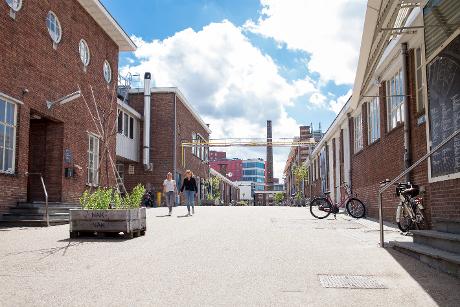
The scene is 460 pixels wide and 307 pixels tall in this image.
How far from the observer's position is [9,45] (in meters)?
12.4

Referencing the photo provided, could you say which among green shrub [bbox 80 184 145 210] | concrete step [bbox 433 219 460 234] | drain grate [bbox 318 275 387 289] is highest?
green shrub [bbox 80 184 145 210]

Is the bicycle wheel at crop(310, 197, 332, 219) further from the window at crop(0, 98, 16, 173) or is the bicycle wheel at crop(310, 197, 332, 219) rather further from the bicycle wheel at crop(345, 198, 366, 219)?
the window at crop(0, 98, 16, 173)

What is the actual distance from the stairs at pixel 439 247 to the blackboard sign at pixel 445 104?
794 mm

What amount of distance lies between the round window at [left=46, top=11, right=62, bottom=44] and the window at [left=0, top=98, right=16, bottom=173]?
10.8 feet

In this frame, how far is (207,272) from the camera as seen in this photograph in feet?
18.1

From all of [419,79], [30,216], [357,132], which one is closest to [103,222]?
[30,216]

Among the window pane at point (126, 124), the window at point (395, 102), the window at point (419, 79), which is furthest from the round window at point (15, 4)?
the window pane at point (126, 124)

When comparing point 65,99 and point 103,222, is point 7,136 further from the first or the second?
point 103,222

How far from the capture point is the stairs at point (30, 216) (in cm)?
1152

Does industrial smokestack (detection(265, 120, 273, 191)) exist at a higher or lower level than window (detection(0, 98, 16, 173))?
higher

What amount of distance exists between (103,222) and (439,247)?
5.52m

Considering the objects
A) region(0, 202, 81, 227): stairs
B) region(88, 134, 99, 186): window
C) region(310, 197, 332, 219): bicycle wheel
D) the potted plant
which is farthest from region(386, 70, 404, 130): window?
region(88, 134, 99, 186): window

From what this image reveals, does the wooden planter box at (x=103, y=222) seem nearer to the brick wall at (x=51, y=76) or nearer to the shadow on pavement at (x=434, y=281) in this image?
the brick wall at (x=51, y=76)

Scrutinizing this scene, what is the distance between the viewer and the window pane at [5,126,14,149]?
12421 mm
